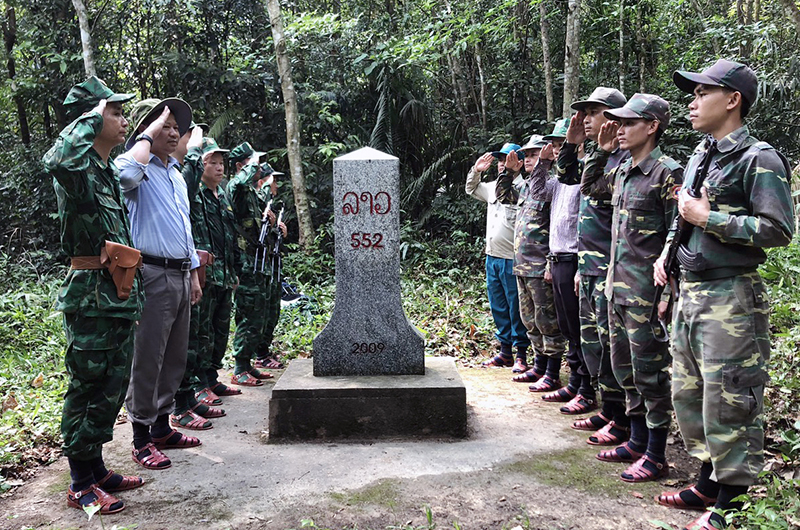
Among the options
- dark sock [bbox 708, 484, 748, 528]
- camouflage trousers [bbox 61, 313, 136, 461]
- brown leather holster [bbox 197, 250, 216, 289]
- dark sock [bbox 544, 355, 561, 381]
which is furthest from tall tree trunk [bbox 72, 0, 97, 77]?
dark sock [bbox 708, 484, 748, 528]

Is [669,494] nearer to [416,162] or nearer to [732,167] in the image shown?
[732,167]

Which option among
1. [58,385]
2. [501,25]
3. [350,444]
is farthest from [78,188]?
[501,25]

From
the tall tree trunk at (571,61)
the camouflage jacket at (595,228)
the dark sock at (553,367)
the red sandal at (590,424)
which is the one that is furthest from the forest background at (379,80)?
the camouflage jacket at (595,228)

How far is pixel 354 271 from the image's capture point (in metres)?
4.61

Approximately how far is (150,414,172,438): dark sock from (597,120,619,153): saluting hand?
3526 mm

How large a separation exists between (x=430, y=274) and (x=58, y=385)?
634 centimetres

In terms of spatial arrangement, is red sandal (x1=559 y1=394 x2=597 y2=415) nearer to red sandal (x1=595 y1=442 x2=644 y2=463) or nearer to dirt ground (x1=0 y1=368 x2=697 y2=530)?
dirt ground (x1=0 y1=368 x2=697 y2=530)

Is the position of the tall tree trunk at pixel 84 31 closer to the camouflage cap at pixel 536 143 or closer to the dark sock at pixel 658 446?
the camouflage cap at pixel 536 143

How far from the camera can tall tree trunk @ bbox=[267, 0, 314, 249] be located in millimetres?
9555

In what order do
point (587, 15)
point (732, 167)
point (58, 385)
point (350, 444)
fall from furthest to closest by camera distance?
point (587, 15)
point (58, 385)
point (350, 444)
point (732, 167)

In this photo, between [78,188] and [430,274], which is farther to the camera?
[430,274]

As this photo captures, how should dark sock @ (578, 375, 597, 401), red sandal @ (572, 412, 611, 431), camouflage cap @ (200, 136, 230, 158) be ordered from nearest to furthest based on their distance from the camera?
red sandal @ (572, 412, 611, 431), dark sock @ (578, 375, 597, 401), camouflage cap @ (200, 136, 230, 158)

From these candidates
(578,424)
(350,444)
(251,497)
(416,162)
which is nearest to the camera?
(251,497)

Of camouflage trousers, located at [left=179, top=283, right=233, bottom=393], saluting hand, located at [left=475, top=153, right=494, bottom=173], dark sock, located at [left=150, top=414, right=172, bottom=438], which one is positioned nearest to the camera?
dark sock, located at [left=150, top=414, right=172, bottom=438]
